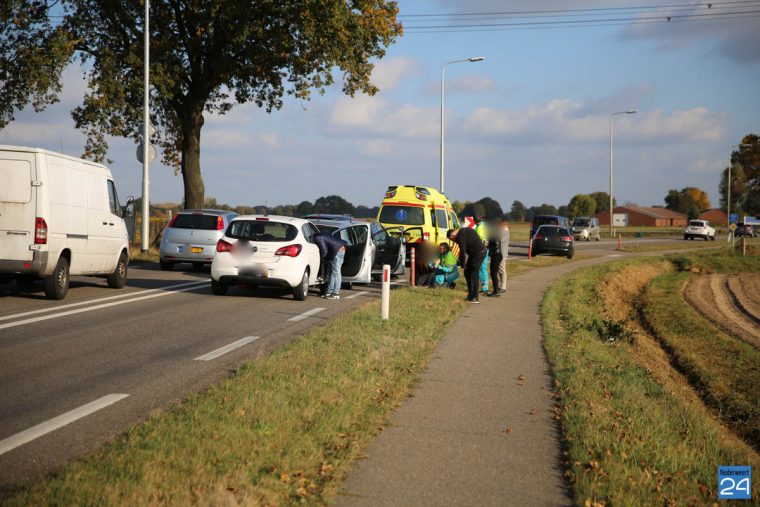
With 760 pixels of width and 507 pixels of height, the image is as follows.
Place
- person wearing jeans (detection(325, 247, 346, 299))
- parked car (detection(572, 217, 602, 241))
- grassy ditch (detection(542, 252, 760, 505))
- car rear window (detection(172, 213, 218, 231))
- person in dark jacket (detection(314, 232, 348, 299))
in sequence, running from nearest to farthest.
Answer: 1. grassy ditch (detection(542, 252, 760, 505))
2. person in dark jacket (detection(314, 232, 348, 299))
3. person wearing jeans (detection(325, 247, 346, 299))
4. car rear window (detection(172, 213, 218, 231))
5. parked car (detection(572, 217, 602, 241))

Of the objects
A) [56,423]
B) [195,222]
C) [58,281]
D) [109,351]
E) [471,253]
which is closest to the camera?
[56,423]

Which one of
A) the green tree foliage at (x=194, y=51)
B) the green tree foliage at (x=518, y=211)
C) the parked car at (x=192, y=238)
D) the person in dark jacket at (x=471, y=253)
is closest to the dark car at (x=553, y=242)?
the green tree foliage at (x=194, y=51)

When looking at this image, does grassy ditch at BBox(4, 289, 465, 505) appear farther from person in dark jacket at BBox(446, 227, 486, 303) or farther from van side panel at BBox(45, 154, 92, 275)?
person in dark jacket at BBox(446, 227, 486, 303)

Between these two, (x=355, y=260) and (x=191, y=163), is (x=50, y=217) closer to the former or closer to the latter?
(x=355, y=260)

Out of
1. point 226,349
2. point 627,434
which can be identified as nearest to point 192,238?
point 226,349

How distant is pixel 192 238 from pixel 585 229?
5049 centimetres

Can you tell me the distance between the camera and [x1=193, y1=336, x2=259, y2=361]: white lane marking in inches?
372

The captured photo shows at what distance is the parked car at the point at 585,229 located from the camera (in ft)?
222

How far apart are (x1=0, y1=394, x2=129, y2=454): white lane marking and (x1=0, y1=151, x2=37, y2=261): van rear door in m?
7.23

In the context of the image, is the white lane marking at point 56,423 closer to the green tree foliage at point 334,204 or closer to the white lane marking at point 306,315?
the white lane marking at point 306,315

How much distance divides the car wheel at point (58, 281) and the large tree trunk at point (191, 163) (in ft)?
54.5

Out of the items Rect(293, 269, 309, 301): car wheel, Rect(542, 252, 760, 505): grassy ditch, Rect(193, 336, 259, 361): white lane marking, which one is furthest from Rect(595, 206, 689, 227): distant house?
Rect(193, 336, 259, 361): white lane marking

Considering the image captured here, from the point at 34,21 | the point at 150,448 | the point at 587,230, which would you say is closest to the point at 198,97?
the point at 34,21

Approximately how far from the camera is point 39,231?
13.6 m
